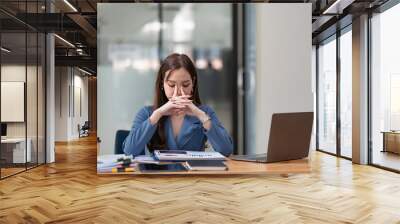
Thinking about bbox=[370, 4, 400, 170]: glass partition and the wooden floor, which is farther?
bbox=[370, 4, 400, 170]: glass partition

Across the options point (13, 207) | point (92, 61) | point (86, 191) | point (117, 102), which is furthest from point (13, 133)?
point (92, 61)

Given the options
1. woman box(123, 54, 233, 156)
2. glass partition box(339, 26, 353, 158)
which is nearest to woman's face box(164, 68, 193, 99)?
woman box(123, 54, 233, 156)

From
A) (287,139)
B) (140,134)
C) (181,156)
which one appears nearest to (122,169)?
(140,134)

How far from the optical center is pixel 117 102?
449cm

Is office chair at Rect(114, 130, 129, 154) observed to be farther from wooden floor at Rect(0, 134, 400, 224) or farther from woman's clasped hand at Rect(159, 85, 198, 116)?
woman's clasped hand at Rect(159, 85, 198, 116)

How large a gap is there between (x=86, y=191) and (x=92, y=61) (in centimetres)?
817

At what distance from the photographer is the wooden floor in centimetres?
393

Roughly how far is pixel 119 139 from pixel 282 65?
5.94 feet

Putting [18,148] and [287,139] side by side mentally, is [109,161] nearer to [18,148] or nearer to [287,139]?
[287,139]

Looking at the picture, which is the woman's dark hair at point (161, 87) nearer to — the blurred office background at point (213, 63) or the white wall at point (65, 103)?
the blurred office background at point (213, 63)

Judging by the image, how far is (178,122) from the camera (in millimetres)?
3885

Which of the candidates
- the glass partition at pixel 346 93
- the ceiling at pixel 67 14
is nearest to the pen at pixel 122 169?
the ceiling at pixel 67 14

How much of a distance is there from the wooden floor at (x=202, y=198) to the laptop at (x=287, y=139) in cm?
126

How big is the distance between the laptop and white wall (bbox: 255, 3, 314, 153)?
4.20 ft
